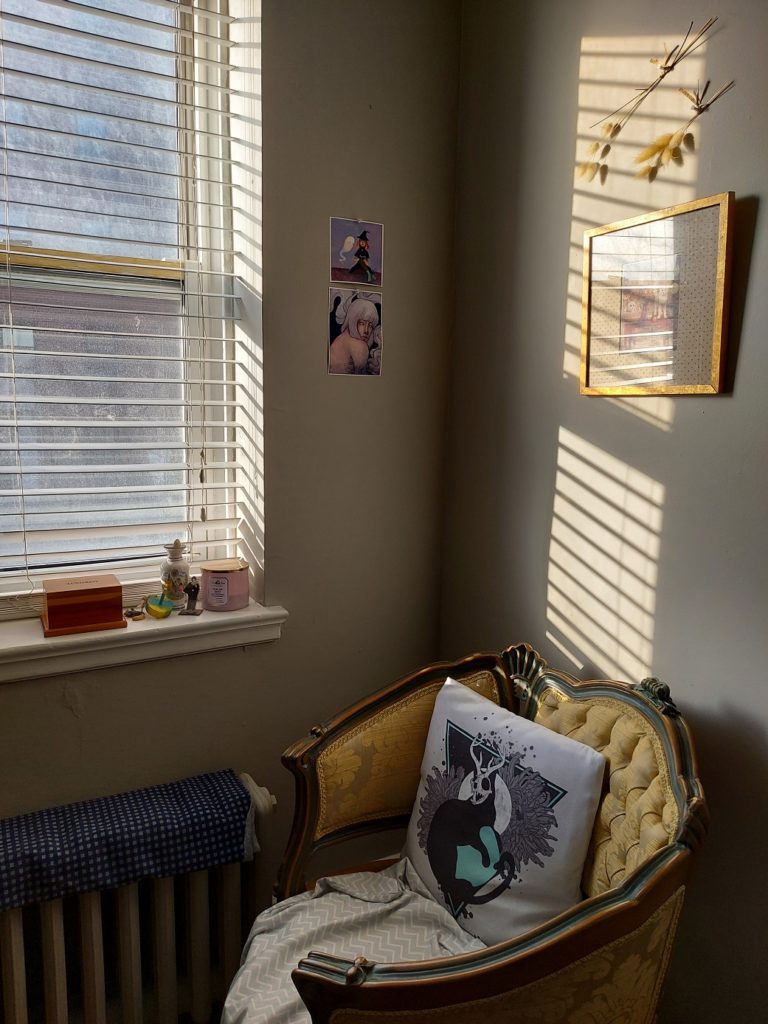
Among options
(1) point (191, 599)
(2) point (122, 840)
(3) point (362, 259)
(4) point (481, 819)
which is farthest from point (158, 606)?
(3) point (362, 259)

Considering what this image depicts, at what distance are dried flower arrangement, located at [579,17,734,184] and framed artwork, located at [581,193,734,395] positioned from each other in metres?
0.09

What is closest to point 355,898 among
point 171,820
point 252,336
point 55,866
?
point 171,820

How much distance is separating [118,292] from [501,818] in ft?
4.51

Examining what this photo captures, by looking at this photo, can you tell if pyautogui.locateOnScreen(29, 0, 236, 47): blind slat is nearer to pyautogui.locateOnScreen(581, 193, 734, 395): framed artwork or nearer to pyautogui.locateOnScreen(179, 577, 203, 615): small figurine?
pyautogui.locateOnScreen(581, 193, 734, 395): framed artwork

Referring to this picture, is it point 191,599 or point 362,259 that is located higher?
point 362,259

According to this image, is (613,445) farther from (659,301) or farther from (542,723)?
(542,723)

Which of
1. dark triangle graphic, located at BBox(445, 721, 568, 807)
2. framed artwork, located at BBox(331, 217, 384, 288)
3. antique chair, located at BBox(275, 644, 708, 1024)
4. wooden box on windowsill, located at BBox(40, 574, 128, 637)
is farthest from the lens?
framed artwork, located at BBox(331, 217, 384, 288)

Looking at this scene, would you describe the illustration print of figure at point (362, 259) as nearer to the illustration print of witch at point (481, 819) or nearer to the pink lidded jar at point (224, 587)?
the pink lidded jar at point (224, 587)

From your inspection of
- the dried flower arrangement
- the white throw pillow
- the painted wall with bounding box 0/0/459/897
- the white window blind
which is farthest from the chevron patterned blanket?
the dried flower arrangement

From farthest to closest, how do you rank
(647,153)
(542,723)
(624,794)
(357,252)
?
(357,252) → (542,723) → (647,153) → (624,794)

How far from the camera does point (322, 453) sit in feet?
6.03

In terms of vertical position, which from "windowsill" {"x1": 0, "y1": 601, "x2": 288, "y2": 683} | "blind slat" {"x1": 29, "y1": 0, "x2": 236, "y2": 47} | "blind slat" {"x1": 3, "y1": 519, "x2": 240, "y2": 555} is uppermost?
"blind slat" {"x1": 29, "y1": 0, "x2": 236, "y2": 47}

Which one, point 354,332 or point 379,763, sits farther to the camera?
point 354,332

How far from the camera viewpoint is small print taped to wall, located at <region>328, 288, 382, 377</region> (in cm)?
181
